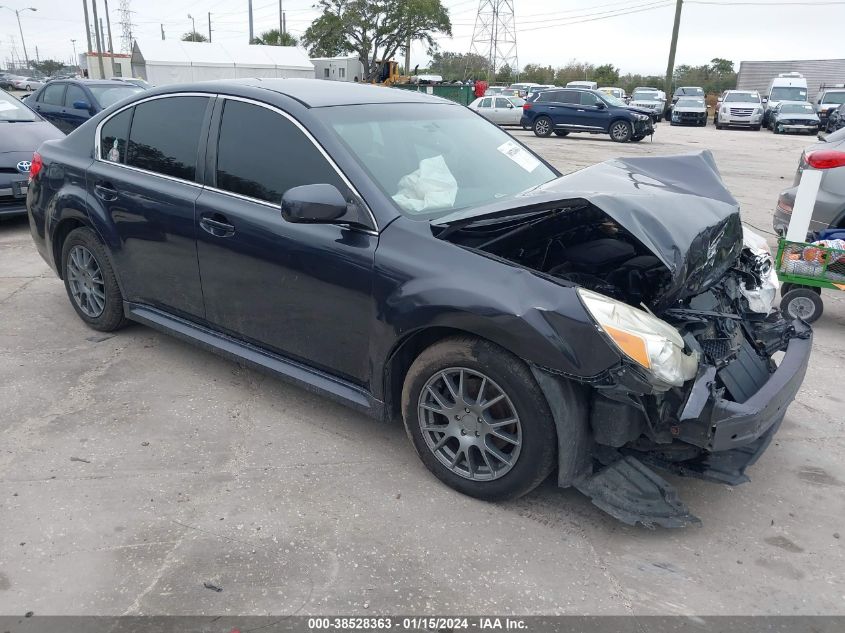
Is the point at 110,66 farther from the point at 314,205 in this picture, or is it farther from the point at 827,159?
Result: the point at 314,205

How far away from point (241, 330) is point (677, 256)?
2290mm

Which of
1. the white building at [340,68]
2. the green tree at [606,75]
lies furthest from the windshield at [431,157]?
the green tree at [606,75]

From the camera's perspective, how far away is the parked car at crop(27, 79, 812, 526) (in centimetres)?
272

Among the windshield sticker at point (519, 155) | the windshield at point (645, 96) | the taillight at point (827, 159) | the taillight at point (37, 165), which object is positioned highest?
the windshield sticker at point (519, 155)

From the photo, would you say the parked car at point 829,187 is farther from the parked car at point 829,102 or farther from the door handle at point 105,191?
the parked car at point 829,102

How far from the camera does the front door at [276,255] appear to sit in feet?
10.7

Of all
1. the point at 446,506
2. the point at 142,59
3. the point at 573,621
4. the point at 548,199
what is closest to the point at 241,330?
the point at 446,506

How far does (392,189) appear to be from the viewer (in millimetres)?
3311

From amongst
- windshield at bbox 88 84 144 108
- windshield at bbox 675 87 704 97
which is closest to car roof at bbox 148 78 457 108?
windshield at bbox 88 84 144 108

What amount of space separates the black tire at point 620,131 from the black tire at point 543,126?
2.18 metres

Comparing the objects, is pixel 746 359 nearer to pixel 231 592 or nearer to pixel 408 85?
pixel 231 592

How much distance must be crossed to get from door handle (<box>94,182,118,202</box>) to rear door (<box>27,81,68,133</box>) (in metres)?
10.4

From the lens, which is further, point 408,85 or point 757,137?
point 408,85

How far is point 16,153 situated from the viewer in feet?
26.2
